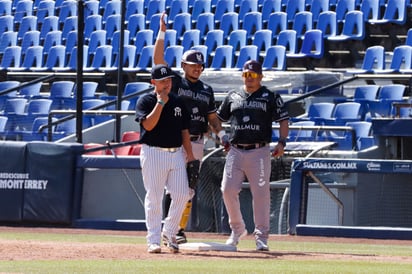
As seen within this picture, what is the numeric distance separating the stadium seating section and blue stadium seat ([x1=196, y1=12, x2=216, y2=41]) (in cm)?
2

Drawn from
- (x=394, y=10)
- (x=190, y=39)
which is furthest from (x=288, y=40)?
(x=190, y=39)

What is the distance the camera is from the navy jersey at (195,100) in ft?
35.9

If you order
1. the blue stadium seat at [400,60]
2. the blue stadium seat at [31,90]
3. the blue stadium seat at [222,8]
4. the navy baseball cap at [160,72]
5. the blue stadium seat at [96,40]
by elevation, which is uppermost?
the blue stadium seat at [222,8]

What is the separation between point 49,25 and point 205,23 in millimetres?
4909

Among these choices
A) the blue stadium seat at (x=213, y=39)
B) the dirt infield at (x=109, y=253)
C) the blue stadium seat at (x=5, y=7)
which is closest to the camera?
the dirt infield at (x=109, y=253)

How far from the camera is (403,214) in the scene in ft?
46.7

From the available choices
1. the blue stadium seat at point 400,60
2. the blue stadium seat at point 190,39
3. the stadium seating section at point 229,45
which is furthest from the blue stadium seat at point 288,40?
the blue stadium seat at point 400,60

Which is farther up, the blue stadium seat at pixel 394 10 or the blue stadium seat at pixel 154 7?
the blue stadium seat at pixel 154 7

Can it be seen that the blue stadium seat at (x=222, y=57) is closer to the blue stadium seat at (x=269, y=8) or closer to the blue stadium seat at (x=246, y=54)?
the blue stadium seat at (x=246, y=54)

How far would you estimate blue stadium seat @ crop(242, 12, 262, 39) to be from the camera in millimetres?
23297

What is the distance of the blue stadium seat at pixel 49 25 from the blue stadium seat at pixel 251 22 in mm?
5706

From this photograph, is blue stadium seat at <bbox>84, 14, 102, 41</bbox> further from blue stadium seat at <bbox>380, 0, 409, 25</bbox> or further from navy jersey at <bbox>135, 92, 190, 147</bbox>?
navy jersey at <bbox>135, 92, 190, 147</bbox>

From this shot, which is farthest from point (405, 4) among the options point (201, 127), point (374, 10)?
point (201, 127)

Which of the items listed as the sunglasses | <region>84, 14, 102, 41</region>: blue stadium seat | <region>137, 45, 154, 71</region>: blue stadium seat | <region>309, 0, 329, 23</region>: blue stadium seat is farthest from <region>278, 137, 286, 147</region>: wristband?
<region>84, 14, 102, 41</region>: blue stadium seat
